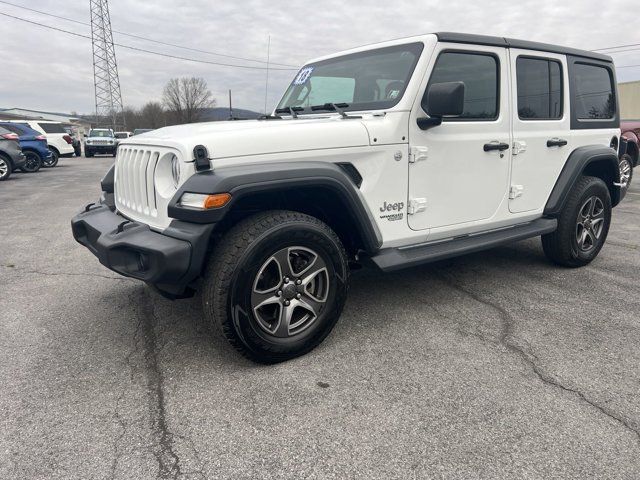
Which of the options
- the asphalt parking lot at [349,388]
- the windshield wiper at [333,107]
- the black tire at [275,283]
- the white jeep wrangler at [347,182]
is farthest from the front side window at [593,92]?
the black tire at [275,283]

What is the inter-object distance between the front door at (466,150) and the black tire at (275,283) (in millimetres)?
776

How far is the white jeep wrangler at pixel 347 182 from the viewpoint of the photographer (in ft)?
8.27

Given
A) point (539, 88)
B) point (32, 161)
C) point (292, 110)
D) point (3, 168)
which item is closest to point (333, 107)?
point (292, 110)

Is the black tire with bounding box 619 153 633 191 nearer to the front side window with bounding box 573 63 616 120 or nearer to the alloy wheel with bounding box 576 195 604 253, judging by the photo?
the front side window with bounding box 573 63 616 120

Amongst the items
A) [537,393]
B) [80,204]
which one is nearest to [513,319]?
[537,393]

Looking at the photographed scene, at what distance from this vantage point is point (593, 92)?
4.52m

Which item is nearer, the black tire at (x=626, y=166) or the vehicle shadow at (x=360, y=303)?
the vehicle shadow at (x=360, y=303)

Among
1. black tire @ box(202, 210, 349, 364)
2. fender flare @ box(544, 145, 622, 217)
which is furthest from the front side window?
black tire @ box(202, 210, 349, 364)

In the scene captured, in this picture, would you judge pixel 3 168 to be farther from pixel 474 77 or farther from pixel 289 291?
pixel 474 77

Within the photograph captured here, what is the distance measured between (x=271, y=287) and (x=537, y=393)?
59.9 inches

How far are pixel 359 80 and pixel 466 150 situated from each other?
93 cm

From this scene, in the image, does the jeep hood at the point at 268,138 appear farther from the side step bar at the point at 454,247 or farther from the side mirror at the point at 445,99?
the side step bar at the point at 454,247

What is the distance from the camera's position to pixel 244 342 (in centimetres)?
260

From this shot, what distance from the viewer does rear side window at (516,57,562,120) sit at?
3811 millimetres
